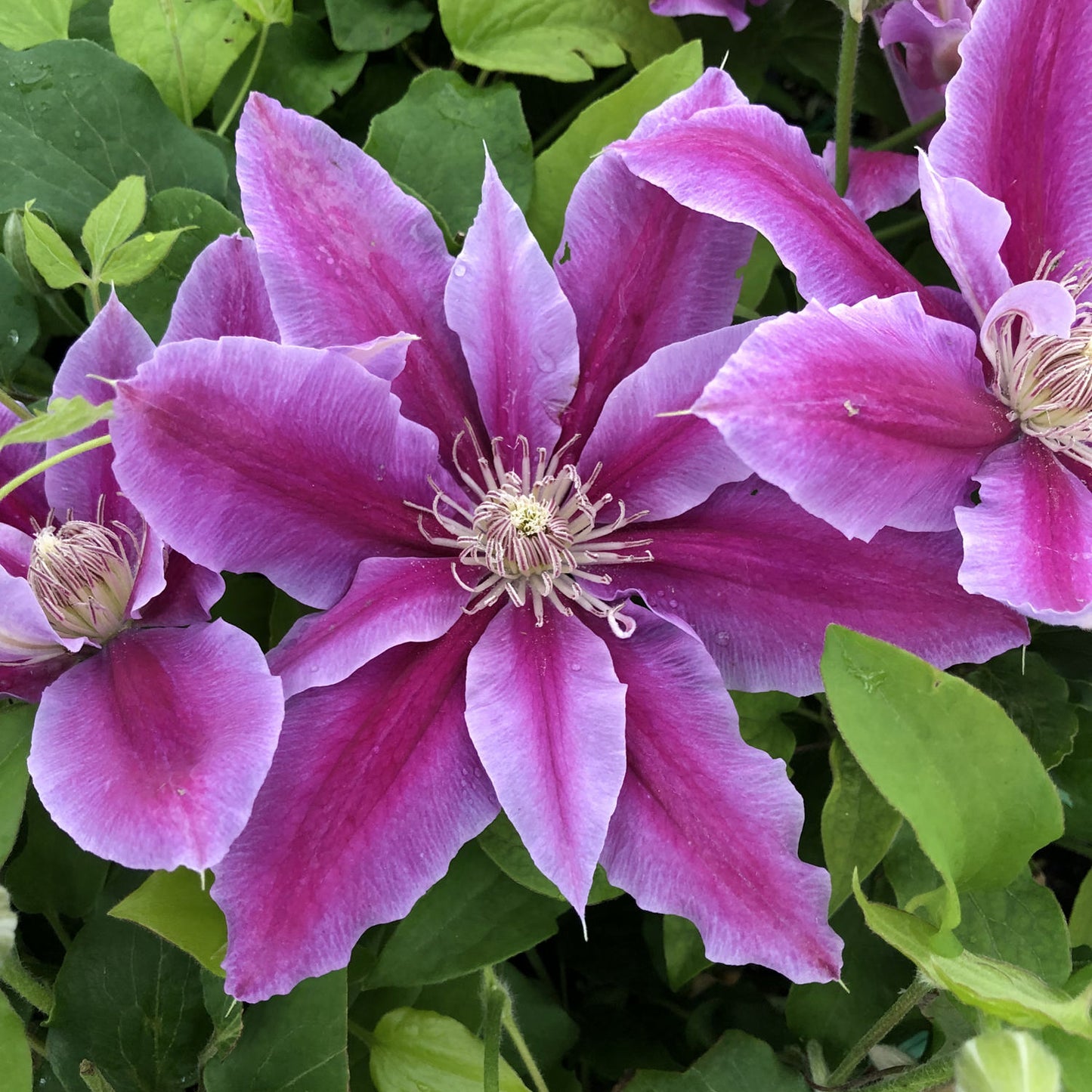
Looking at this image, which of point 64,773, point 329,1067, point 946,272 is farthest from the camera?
point 946,272

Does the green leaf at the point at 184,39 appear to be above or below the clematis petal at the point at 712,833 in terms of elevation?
above

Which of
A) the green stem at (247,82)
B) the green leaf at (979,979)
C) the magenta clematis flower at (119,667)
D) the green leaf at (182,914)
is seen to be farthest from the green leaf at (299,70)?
the green leaf at (979,979)

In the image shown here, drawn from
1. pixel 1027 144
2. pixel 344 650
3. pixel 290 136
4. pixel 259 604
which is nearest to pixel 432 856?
pixel 344 650

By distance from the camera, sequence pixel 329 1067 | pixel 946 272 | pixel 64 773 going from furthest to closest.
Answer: pixel 946 272 → pixel 329 1067 → pixel 64 773

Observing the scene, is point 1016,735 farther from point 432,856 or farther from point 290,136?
point 290,136

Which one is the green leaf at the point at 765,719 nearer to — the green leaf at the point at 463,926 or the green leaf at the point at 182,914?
the green leaf at the point at 463,926

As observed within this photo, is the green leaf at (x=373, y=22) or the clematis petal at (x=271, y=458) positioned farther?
the green leaf at (x=373, y=22)

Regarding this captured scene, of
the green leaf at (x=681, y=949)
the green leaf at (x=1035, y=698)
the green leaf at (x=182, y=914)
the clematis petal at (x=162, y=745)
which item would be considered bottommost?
the green leaf at (x=681, y=949)

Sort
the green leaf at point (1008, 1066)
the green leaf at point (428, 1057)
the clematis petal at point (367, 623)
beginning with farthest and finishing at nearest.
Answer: the green leaf at point (428, 1057), the clematis petal at point (367, 623), the green leaf at point (1008, 1066)
